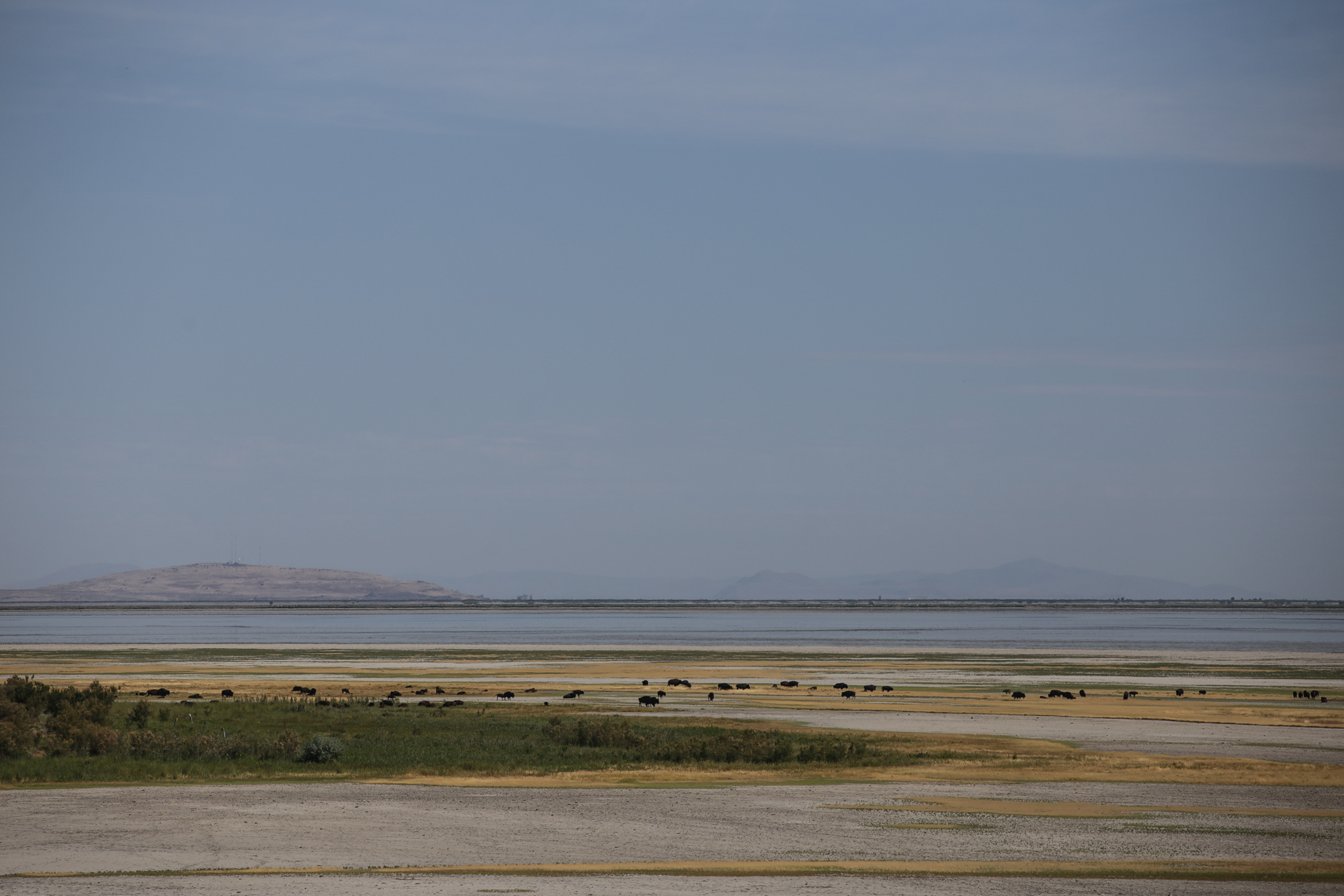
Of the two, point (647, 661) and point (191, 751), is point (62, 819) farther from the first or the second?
point (647, 661)

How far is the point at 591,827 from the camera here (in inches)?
901

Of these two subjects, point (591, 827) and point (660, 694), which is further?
point (660, 694)

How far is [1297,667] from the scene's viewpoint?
75.1 m

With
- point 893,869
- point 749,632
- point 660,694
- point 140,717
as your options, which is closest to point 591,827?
point 893,869

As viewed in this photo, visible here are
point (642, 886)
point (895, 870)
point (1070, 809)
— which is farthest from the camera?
point (1070, 809)

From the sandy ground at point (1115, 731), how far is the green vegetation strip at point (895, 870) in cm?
1548

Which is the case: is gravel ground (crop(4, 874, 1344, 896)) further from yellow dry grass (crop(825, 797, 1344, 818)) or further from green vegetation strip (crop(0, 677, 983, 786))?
green vegetation strip (crop(0, 677, 983, 786))

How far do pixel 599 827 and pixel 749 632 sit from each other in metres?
122

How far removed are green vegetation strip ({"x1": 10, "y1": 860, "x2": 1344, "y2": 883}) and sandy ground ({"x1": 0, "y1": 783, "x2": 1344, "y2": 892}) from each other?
40 cm

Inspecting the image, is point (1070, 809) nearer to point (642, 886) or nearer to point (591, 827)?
point (591, 827)

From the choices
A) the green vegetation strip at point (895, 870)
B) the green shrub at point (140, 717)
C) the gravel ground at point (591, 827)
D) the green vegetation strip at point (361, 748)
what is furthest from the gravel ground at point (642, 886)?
the green shrub at point (140, 717)

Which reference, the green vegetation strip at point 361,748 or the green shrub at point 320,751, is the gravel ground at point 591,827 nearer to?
the green vegetation strip at point 361,748

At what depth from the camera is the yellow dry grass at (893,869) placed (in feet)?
60.6

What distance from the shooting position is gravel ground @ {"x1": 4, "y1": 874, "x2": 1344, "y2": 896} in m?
17.1
